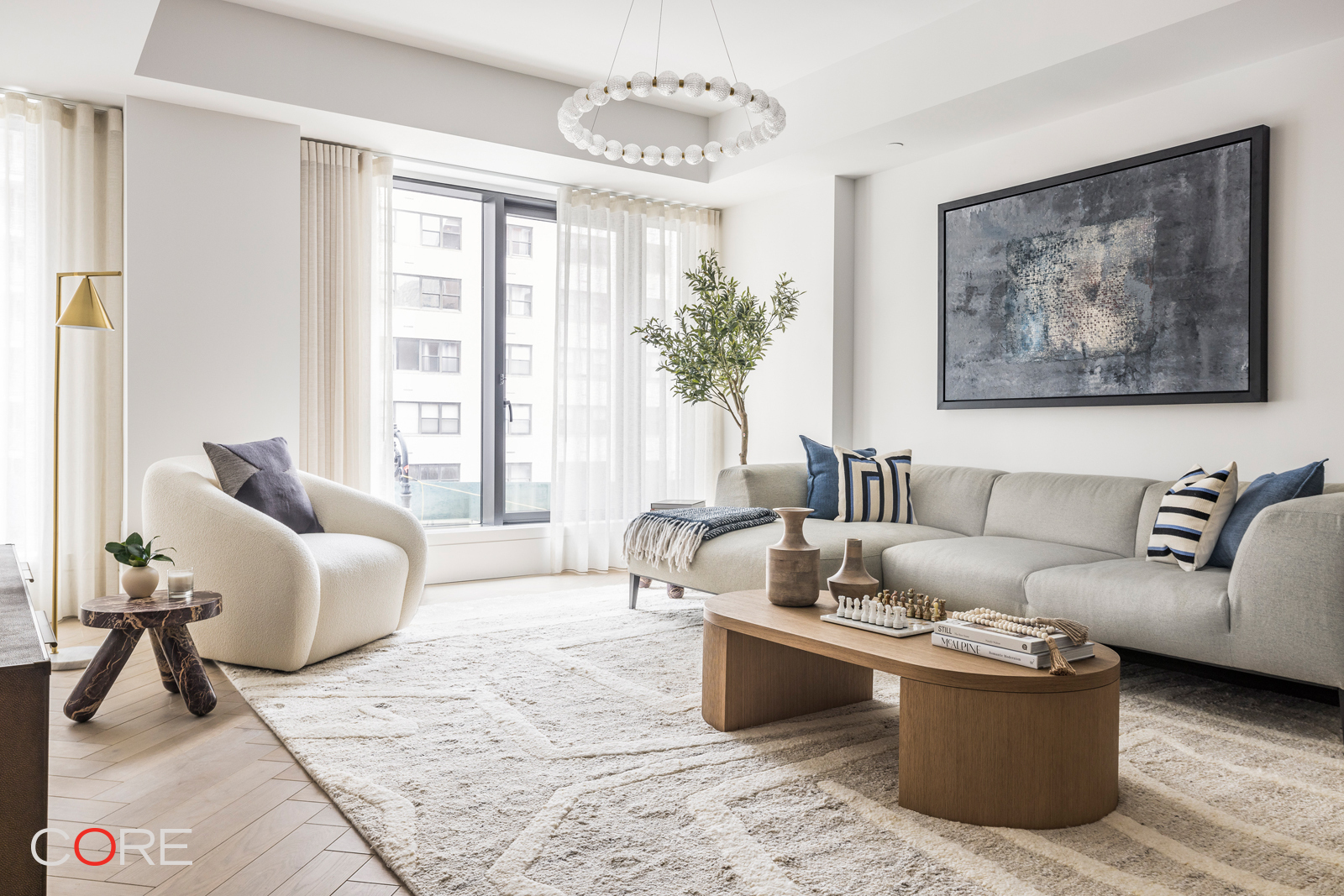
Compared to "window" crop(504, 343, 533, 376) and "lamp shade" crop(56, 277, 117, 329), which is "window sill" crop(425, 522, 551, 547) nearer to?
"window" crop(504, 343, 533, 376)

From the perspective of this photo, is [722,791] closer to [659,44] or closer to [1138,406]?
[1138,406]

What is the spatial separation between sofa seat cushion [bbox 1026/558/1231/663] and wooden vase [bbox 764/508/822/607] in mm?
949

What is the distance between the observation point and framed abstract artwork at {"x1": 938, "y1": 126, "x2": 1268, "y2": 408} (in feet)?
11.1

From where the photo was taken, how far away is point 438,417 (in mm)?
5180

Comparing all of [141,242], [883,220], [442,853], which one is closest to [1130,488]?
[883,220]

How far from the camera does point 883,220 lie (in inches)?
197

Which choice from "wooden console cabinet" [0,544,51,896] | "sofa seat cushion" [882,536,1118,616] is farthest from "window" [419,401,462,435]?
"wooden console cabinet" [0,544,51,896]

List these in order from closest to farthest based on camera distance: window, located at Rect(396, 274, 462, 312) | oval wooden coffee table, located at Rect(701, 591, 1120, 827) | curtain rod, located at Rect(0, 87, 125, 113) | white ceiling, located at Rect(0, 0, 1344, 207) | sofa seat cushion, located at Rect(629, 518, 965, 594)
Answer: oval wooden coffee table, located at Rect(701, 591, 1120, 827) < white ceiling, located at Rect(0, 0, 1344, 207) < sofa seat cushion, located at Rect(629, 518, 965, 594) < curtain rod, located at Rect(0, 87, 125, 113) < window, located at Rect(396, 274, 462, 312)

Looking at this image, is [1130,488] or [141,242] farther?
[141,242]

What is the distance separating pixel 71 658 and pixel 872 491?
132 inches

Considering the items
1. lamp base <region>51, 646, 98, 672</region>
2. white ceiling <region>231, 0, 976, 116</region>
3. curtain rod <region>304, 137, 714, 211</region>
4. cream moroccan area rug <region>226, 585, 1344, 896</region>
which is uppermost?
white ceiling <region>231, 0, 976, 116</region>

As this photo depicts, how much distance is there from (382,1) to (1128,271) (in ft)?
11.4

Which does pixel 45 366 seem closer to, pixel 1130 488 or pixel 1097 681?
pixel 1097 681

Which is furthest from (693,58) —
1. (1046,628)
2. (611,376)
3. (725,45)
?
(1046,628)
